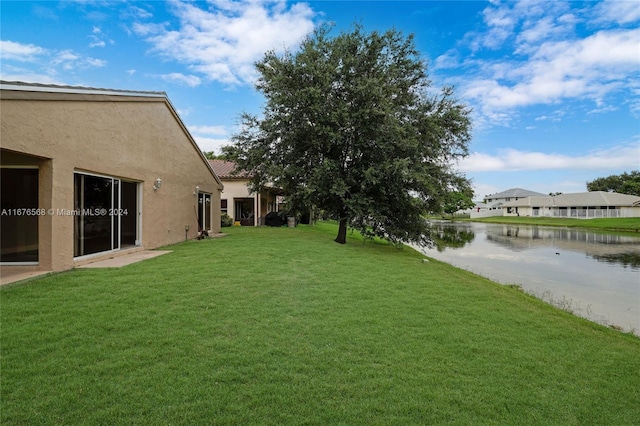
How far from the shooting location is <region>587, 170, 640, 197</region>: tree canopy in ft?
193

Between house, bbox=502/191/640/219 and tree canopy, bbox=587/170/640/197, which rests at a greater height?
tree canopy, bbox=587/170/640/197

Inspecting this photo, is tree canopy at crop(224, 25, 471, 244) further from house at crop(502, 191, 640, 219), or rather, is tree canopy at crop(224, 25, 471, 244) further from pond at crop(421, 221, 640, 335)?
house at crop(502, 191, 640, 219)

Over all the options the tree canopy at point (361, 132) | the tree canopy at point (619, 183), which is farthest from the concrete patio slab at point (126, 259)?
the tree canopy at point (619, 183)

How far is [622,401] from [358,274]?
5.12 meters

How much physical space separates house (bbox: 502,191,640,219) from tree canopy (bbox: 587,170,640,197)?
8873mm

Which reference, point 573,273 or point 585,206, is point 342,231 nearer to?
point 573,273

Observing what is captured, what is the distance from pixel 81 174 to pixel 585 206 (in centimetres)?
6674

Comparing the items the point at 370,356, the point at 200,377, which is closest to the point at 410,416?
the point at 370,356

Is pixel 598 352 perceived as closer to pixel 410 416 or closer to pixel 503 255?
pixel 410 416

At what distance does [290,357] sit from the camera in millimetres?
3516

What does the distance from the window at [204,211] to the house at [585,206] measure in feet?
196

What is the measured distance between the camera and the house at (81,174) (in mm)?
6121

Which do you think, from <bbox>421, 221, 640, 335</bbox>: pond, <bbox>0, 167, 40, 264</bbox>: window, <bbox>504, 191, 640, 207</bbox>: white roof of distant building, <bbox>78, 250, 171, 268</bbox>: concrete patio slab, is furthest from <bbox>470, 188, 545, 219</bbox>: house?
<bbox>0, 167, 40, 264</bbox>: window

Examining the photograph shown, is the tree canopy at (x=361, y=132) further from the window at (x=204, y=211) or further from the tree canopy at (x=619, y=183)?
the tree canopy at (x=619, y=183)
